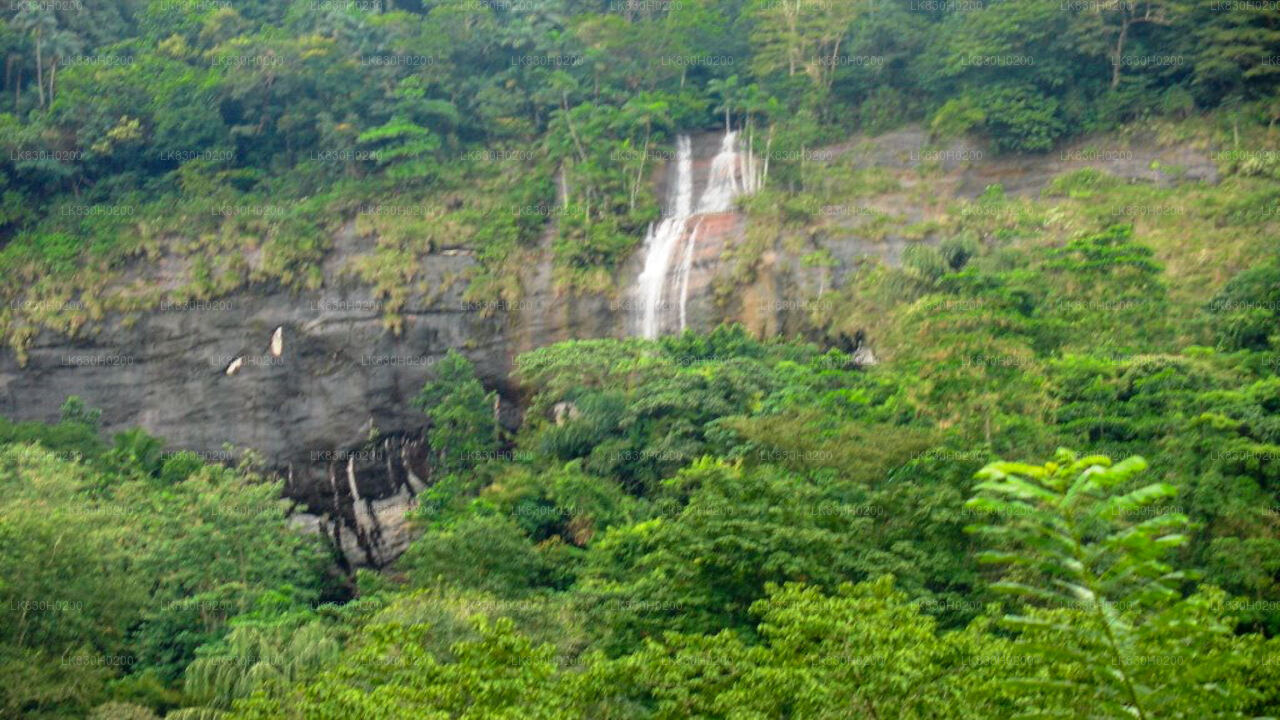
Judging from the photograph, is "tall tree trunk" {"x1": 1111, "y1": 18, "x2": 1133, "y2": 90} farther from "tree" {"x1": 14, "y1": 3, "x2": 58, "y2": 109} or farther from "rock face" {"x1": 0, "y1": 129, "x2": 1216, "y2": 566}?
"tree" {"x1": 14, "y1": 3, "x2": 58, "y2": 109}

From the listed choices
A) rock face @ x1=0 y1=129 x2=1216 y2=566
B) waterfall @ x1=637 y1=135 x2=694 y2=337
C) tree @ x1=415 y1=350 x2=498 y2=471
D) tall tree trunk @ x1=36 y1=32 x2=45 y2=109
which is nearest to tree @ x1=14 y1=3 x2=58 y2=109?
tall tree trunk @ x1=36 y1=32 x2=45 y2=109

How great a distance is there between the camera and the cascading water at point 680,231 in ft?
108

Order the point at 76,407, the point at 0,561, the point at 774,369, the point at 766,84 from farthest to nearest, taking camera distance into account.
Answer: the point at 766,84 < the point at 76,407 < the point at 774,369 < the point at 0,561

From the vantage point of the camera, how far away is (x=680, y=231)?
34.4 meters

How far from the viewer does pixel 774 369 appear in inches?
1069

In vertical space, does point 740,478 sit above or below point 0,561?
above

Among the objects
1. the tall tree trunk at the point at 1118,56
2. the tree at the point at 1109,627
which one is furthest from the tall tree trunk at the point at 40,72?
the tree at the point at 1109,627

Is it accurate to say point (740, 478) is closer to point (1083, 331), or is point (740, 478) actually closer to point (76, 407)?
point (1083, 331)

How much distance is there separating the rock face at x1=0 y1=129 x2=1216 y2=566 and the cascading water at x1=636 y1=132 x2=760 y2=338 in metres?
0.33

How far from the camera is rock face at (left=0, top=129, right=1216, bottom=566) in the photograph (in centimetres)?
3155

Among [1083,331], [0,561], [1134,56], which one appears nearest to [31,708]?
[0,561]

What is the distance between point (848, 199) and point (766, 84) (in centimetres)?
570

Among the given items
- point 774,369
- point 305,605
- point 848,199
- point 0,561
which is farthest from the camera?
point 848,199

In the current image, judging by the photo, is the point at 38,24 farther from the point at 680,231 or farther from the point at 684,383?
the point at 684,383
